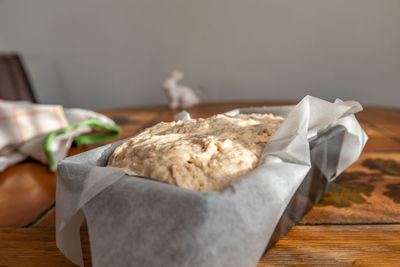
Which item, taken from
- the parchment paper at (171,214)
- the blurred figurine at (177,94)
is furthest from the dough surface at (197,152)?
the blurred figurine at (177,94)

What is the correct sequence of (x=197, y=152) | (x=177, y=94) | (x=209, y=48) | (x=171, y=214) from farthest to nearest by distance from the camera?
(x=209, y=48) → (x=177, y=94) → (x=197, y=152) → (x=171, y=214)

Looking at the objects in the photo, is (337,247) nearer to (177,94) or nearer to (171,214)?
(171,214)

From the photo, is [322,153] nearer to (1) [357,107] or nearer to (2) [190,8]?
(1) [357,107]

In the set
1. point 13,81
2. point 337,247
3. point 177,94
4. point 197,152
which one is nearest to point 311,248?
point 337,247

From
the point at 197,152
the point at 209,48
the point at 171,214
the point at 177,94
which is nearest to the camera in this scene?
the point at 171,214

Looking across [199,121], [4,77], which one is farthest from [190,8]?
[199,121]

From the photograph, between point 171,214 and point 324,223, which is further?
point 324,223

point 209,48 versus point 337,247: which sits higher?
point 209,48
